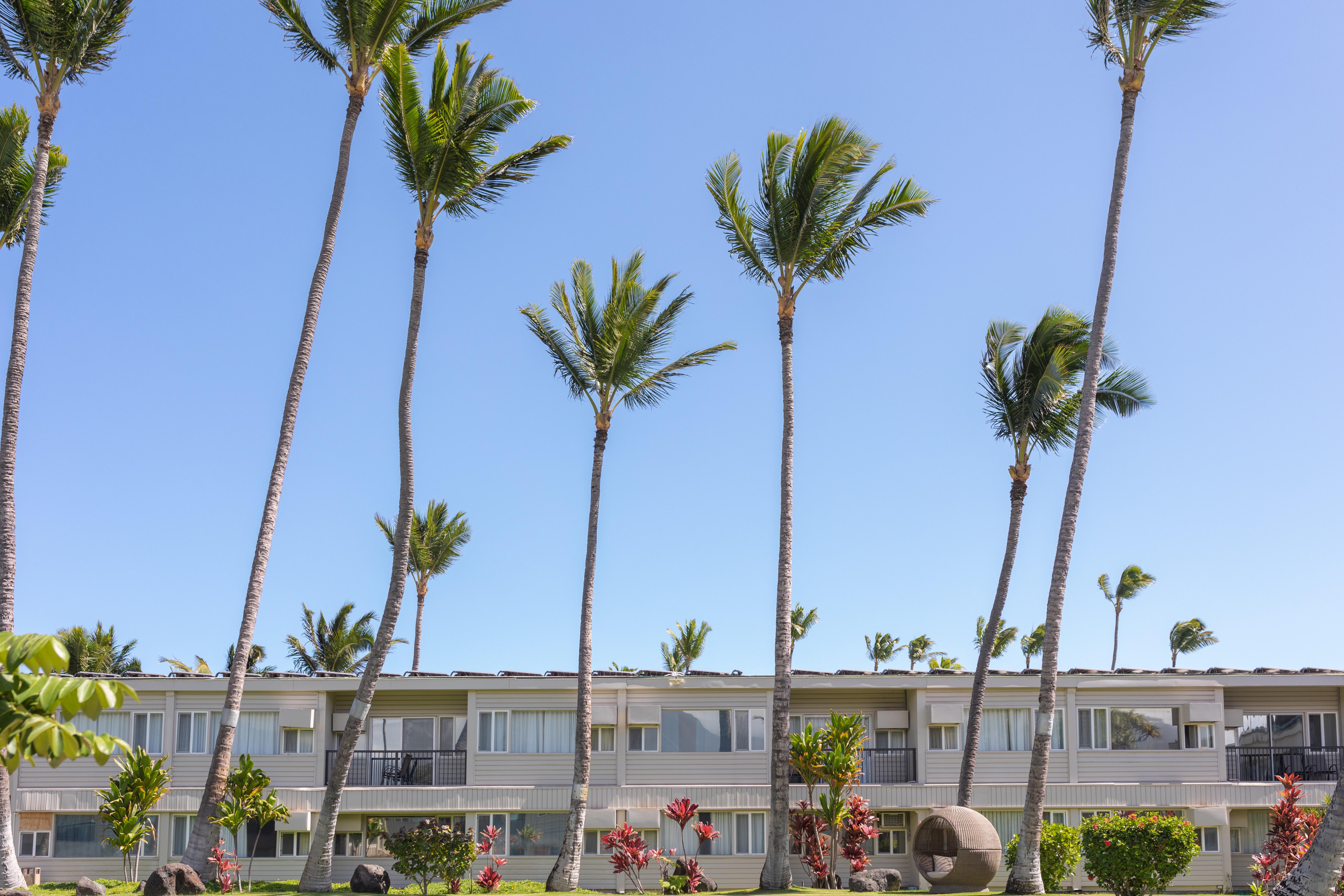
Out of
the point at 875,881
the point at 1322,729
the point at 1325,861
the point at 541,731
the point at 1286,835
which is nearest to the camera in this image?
the point at 1325,861

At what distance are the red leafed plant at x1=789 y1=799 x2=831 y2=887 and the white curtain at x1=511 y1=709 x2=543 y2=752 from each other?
20.7ft

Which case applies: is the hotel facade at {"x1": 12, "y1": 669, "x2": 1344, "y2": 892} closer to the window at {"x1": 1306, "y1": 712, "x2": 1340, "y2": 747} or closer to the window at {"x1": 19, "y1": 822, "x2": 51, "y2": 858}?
the window at {"x1": 19, "y1": 822, "x2": 51, "y2": 858}

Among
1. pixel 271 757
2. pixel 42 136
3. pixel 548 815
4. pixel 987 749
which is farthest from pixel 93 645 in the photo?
pixel 987 749

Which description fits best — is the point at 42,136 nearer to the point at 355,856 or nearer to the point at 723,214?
the point at 723,214

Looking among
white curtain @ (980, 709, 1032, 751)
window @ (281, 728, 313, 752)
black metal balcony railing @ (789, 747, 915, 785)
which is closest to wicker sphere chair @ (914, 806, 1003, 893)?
black metal balcony railing @ (789, 747, 915, 785)

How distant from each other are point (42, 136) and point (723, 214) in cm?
1259

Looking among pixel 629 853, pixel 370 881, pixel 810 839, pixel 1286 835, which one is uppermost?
pixel 1286 835

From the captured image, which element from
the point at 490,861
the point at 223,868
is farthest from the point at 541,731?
the point at 223,868

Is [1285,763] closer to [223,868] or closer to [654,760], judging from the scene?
[654,760]

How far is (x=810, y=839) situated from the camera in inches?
1001

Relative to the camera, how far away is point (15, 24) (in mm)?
20656

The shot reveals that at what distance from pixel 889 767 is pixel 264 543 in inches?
Answer: 616

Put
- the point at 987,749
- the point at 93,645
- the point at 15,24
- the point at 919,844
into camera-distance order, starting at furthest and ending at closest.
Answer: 1. the point at 93,645
2. the point at 987,749
3. the point at 919,844
4. the point at 15,24

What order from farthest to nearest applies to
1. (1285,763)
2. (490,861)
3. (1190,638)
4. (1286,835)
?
(1190,638) → (1285,763) → (490,861) → (1286,835)
